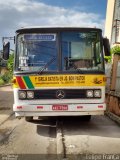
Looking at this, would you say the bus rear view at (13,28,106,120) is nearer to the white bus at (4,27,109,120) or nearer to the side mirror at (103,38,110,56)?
the white bus at (4,27,109,120)

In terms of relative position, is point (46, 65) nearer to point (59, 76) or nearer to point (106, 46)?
point (59, 76)

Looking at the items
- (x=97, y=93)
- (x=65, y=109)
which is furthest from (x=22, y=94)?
(x=97, y=93)

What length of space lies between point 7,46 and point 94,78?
8.83 ft

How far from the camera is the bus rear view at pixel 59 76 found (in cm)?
1130

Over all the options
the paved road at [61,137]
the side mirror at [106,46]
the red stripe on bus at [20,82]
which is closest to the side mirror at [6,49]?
the red stripe on bus at [20,82]

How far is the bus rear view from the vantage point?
11297 millimetres

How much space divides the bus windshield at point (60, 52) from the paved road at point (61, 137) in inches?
69.2

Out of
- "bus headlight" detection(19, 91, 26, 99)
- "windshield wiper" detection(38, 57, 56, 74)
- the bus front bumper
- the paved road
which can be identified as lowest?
the paved road

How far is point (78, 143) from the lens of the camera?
961 centimetres

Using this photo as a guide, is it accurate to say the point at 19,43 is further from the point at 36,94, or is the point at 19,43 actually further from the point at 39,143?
the point at 39,143

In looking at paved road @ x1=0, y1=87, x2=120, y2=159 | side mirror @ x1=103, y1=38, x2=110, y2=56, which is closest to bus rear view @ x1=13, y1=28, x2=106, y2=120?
side mirror @ x1=103, y1=38, x2=110, y2=56

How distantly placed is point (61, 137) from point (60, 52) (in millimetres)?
2562

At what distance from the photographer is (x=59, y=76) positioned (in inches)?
445

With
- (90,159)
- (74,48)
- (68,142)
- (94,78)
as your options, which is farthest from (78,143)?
(74,48)
